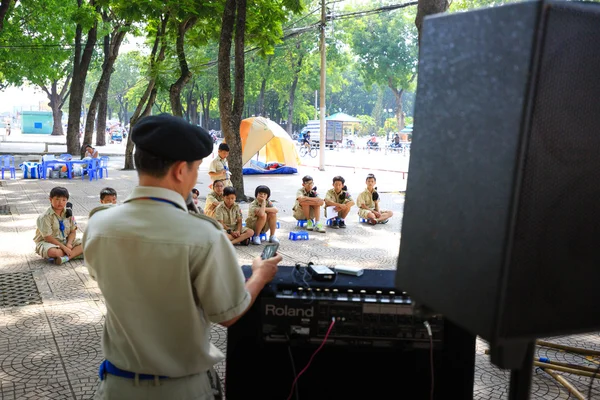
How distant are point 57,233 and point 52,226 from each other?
10 cm

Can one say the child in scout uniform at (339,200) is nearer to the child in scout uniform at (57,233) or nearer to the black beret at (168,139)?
the child in scout uniform at (57,233)

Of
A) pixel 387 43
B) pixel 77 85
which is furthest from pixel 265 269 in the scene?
pixel 387 43

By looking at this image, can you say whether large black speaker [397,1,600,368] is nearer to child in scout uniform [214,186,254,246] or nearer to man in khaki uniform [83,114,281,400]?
man in khaki uniform [83,114,281,400]

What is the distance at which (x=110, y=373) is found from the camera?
2031 mm

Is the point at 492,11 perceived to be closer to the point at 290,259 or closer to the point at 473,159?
the point at 473,159

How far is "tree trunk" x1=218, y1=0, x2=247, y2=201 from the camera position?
11.9 meters

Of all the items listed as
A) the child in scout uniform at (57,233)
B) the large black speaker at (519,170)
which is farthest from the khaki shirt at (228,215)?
the large black speaker at (519,170)

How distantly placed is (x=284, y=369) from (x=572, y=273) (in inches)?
62.5

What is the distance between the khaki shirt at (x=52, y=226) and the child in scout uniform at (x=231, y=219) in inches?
77.8

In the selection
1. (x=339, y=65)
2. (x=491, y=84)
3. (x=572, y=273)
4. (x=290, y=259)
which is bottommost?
(x=290, y=259)

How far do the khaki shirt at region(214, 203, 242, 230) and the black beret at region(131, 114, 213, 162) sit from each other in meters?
6.33

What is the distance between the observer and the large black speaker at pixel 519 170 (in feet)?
4.06

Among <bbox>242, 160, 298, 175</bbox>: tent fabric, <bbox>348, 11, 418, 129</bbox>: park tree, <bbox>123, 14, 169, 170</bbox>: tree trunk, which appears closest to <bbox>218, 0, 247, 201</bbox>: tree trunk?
<bbox>123, 14, 169, 170</bbox>: tree trunk

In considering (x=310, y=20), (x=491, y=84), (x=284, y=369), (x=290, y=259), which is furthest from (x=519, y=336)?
(x=310, y=20)
